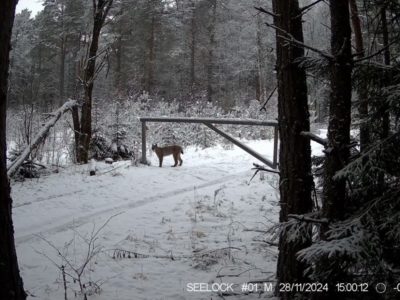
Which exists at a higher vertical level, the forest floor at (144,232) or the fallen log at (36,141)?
the fallen log at (36,141)

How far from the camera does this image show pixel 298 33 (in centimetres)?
334

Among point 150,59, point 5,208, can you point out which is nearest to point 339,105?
point 5,208

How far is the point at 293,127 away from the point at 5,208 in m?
2.22

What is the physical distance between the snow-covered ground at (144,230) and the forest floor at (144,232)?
0.01 m

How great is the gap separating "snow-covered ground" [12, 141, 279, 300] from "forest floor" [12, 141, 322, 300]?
12 mm

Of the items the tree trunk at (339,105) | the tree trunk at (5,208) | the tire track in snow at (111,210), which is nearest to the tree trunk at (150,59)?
the tire track in snow at (111,210)

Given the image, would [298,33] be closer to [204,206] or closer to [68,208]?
[204,206]

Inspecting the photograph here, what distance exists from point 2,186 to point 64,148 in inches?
362

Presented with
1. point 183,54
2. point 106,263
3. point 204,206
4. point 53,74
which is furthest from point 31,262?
point 53,74

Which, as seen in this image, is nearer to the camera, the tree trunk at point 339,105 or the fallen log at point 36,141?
the tree trunk at point 339,105

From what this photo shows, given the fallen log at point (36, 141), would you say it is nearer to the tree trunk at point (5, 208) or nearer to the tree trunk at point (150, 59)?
the tree trunk at point (5, 208)

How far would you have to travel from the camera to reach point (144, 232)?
5.25 meters

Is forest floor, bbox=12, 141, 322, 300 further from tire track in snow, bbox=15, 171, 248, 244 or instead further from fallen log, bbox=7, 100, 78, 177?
fallen log, bbox=7, 100, 78, 177

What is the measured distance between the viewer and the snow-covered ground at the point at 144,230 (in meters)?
3.86
